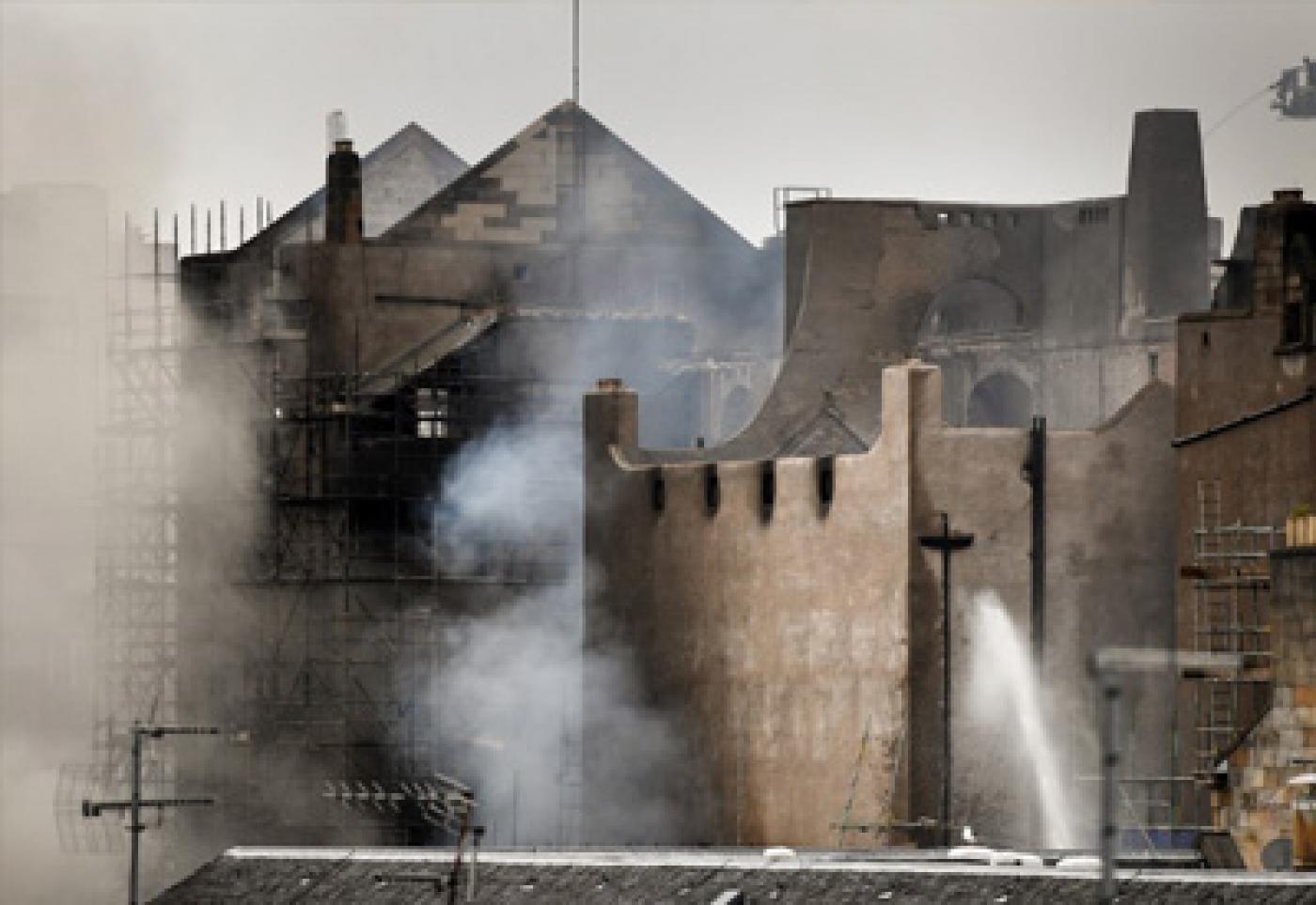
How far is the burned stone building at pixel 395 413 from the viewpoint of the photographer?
4119 inches

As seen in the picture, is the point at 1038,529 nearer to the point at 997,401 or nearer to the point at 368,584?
the point at 997,401

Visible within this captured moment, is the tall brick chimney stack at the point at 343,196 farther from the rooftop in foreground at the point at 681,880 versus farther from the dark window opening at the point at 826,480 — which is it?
the rooftop in foreground at the point at 681,880

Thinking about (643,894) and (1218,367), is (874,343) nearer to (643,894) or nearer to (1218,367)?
(1218,367)

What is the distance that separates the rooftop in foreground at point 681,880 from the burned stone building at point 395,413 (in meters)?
26.4

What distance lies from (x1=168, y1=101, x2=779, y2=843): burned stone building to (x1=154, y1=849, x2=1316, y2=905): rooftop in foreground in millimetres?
26411

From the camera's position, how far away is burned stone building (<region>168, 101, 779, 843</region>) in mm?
104625

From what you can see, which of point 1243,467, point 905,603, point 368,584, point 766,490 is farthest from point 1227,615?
point 368,584

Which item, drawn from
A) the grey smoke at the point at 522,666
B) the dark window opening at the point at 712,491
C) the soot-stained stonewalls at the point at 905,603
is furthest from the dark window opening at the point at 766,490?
the grey smoke at the point at 522,666

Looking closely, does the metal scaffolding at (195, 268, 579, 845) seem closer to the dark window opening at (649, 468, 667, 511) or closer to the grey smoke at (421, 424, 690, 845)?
the grey smoke at (421, 424, 690, 845)

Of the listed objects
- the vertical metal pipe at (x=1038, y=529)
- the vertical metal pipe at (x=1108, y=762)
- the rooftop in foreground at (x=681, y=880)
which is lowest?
the rooftop in foreground at (x=681, y=880)

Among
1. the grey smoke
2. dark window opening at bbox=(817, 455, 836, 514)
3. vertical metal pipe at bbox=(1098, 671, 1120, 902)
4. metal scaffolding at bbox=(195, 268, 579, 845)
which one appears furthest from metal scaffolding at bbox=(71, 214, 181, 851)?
vertical metal pipe at bbox=(1098, 671, 1120, 902)

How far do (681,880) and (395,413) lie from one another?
36.4m

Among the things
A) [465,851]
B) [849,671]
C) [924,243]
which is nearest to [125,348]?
[924,243]

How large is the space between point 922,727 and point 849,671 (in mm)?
1872
